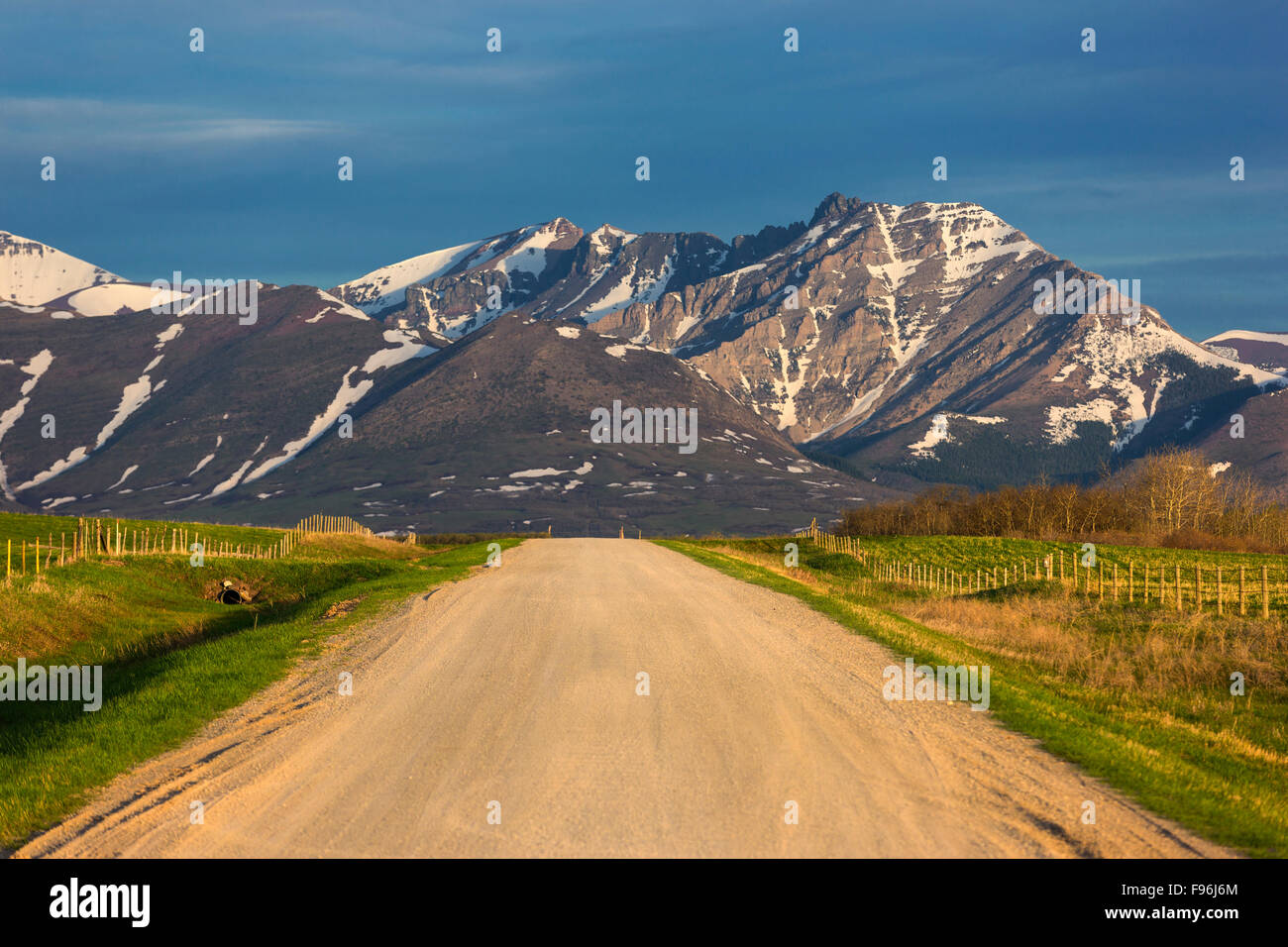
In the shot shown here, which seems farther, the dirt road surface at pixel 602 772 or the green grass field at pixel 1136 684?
the green grass field at pixel 1136 684

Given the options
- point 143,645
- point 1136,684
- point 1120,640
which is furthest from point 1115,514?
point 143,645

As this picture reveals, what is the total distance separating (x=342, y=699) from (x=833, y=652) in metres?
9.96

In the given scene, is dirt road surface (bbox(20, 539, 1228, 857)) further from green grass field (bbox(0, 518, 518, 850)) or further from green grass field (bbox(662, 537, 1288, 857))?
green grass field (bbox(662, 537, 1288, 857))

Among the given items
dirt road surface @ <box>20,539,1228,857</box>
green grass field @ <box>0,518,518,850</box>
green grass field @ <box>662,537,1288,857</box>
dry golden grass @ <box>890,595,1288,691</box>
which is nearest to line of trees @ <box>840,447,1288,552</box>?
green grass field @ <box>662,537,1288,857</box>

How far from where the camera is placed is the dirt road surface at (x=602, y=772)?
10.4 meters

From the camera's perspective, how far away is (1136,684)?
23.9 m

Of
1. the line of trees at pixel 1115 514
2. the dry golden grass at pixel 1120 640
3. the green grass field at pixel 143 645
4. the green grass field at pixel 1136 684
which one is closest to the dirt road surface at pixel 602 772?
the green grass field at pixel 143 645

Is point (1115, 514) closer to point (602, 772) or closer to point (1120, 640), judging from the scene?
point (1120, 640)

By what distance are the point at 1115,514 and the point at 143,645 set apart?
99.1 meters

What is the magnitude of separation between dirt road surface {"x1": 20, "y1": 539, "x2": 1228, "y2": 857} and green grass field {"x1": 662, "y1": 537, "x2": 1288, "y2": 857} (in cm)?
96

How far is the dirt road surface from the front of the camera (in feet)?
34.0

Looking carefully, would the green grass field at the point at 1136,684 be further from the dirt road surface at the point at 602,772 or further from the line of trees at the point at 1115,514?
the line of trees at the point at 1115,514

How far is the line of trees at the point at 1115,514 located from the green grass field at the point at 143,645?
66864 millimetres
